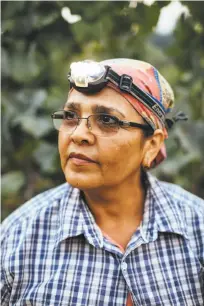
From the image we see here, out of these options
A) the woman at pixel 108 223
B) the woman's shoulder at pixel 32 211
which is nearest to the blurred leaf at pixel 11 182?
the woman's shoulder at pixel 32 211

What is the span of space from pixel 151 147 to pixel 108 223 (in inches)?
13.5

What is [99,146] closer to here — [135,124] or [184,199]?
[135,124]

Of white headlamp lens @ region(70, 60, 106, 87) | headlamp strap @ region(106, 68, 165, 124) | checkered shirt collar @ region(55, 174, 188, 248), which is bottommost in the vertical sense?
checkered shirt collar @ region(55, 174, 188, 248)

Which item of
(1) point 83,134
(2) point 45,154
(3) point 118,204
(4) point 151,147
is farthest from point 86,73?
(2) point 45,154

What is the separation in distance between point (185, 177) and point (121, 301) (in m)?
1.41

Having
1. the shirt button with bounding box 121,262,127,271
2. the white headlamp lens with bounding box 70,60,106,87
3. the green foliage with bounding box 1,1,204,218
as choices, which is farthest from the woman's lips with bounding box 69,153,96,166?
the green foliage with bounding box 1,1,204,218

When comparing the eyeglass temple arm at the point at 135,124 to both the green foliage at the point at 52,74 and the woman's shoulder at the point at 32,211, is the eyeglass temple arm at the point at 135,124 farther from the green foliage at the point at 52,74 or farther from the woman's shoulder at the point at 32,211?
the green foliage at the point at 52,74

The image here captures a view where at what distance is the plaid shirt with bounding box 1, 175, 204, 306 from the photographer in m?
1.85

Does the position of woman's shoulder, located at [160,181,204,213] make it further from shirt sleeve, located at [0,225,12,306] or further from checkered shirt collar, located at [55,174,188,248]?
shirt sleeve, located at [0,225,12,306]

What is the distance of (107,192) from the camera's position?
192 centimetres

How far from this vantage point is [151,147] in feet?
6.40

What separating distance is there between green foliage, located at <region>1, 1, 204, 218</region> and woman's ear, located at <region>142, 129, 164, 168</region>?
863 mm

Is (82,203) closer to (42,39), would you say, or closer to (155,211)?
(155,211)

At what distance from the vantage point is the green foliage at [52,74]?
2.72 meters
